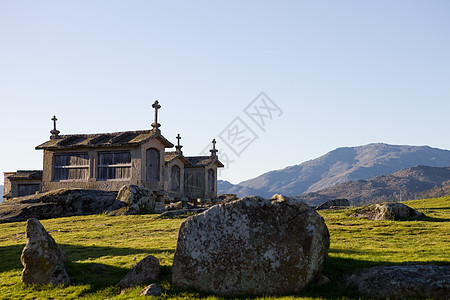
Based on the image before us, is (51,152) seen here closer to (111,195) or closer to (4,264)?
(111,195)

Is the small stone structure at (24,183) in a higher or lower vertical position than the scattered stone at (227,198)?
higher

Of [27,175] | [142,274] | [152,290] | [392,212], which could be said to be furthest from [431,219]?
[27,175]

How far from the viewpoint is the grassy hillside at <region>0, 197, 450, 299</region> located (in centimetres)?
1334

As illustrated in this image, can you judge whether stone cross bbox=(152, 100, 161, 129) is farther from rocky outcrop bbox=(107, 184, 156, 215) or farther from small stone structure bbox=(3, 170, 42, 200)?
small stone structure bbox=(3, 170, 42, 200)

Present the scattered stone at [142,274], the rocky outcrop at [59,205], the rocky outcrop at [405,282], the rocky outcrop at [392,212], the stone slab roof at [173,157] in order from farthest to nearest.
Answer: the stone slab roof at [173,157] < the rocky outcrop at [59,205] < the rocky outcrop at [392,212] < the scattered stone at [142,274] < the rocky outcrop at [405,282]

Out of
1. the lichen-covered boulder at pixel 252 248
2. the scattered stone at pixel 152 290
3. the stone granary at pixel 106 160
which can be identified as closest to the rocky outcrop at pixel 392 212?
the lichen-covered boulder at pixel 252 248

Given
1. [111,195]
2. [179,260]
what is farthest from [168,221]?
[179,260]

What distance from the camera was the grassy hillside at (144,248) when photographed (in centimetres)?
1334

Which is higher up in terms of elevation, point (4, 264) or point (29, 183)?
point (29, 183)

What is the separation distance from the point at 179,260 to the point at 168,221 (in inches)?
681

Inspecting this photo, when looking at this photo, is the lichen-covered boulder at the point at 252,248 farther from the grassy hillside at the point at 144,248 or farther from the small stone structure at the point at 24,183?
the small stone structure at the point at 24,183

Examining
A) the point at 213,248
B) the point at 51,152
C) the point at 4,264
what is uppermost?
the point at 51,152

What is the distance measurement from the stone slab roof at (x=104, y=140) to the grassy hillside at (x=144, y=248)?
1143 cm

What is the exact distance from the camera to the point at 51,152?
152 feet
